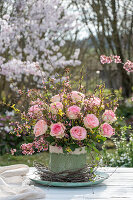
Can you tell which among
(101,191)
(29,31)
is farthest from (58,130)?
(29,31)

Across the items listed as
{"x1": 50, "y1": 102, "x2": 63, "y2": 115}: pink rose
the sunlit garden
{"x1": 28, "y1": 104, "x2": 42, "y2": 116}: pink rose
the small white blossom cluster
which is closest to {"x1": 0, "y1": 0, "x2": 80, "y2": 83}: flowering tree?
the sunlit garden

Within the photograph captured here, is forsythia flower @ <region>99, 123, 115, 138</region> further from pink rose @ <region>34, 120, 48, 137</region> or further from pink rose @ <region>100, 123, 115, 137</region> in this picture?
pink rose @ <region>34, 120, 48, 137</region>

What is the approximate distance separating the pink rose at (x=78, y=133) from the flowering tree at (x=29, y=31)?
A: 4.18 m

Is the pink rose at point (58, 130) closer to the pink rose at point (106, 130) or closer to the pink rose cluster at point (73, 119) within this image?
the pink rose cluster at point (73, 119)

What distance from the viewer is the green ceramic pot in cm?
188

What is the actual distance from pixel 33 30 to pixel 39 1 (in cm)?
59

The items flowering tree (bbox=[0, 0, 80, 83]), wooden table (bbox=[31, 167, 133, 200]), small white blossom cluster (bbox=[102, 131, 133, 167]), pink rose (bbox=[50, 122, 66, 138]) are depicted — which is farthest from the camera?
flowering tree (bbox=[0, 0, 80, 83])

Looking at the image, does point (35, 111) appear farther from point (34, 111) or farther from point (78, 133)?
point (78, 133)

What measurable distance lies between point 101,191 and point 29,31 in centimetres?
557

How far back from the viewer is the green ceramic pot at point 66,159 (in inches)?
73.9

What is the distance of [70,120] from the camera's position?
6.15 ft

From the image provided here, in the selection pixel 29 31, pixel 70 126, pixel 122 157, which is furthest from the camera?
pixel 29 31

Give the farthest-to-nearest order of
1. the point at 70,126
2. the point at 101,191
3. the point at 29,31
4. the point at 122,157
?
the point at 29,31 → the point at 122,157 → the point at 70,126 → the point at 101,191

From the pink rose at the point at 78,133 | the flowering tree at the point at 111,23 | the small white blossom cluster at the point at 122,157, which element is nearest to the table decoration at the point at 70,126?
the pink rose at the point at 78,133
